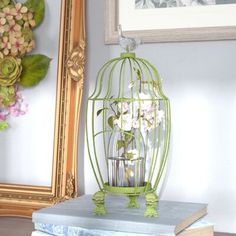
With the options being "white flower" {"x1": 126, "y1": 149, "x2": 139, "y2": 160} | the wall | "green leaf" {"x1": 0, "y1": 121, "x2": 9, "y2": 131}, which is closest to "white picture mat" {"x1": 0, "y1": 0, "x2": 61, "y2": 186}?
"green leaf" {"x1": 0, "y1": 121, "x2": 9, "y2": 131}

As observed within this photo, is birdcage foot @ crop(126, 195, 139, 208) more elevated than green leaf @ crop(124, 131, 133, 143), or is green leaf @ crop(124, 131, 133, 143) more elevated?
green leaf @ crop(124, 131, 133, 143)

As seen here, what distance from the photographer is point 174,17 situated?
1.35 meters

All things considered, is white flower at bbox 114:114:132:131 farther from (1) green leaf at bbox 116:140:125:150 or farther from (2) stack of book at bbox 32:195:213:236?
(2) stack of book at bbox 32:195:213:236

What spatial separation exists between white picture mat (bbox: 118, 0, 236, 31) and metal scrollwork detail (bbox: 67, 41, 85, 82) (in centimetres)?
13

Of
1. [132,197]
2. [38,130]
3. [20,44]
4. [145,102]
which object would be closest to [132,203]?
[132,197]

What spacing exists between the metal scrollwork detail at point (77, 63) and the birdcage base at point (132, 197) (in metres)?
0.38

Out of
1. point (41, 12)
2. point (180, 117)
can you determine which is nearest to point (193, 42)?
point (180, 117)

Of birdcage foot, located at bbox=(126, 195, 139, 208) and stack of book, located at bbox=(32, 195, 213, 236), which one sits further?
birdcage foot, located at bbox=(126, 195, 139, 208)

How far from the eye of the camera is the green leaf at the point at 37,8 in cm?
145

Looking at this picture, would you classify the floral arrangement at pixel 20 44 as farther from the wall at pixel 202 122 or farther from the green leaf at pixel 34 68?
the wall at pixel 202 122

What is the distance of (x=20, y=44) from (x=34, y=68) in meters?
0.07

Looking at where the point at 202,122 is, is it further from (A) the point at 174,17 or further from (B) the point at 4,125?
(B) the point at 4,125

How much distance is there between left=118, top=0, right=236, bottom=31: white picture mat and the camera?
4.32 feet

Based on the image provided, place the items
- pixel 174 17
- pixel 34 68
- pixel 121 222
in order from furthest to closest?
pixel 34 68 → pixel 174 17 → pixel 121 222
